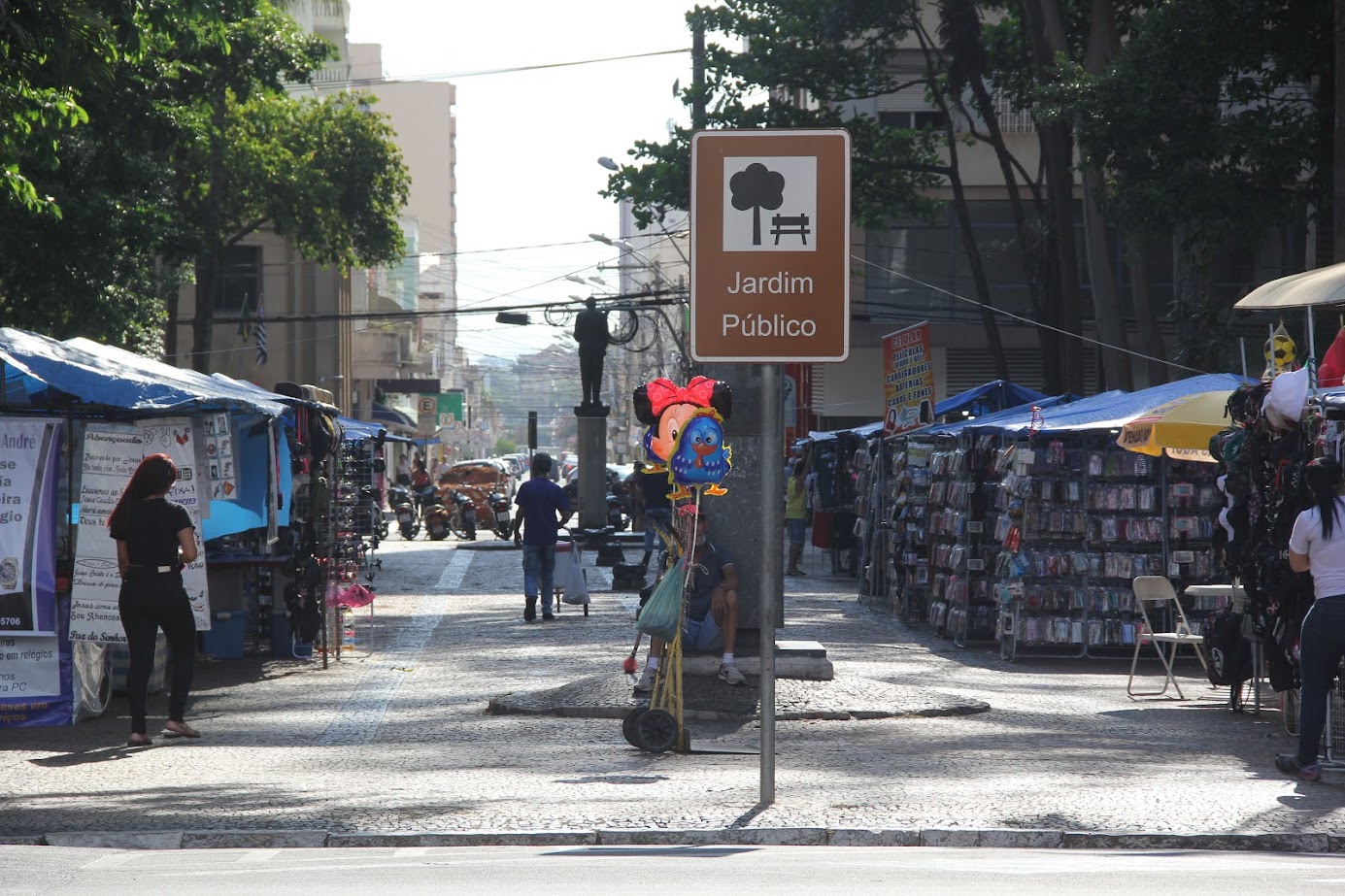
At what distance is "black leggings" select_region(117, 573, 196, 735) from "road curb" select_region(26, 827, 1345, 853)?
2.85m

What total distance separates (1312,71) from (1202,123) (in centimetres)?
157

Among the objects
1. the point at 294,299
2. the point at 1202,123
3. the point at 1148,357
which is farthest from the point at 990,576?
the point at 294,299

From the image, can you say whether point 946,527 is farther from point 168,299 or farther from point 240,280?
point 240,280

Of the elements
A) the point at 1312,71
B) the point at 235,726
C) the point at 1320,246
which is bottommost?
the point at 235,726

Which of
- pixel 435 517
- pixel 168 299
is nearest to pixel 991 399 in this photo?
pixel 168 299

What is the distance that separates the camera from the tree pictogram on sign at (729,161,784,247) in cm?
830

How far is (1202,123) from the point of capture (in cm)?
2084

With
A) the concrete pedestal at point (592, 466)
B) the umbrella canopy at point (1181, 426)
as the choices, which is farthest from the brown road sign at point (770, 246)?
the concrete pedestal at point (592, 466)

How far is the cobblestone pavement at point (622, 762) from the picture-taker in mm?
8148

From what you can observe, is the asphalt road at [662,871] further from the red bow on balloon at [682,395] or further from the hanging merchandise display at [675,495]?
the red bow on balloon at [682,395]

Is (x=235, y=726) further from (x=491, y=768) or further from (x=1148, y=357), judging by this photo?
(x=1148, y=357)

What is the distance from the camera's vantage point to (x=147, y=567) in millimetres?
10648

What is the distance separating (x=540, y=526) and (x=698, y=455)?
979cm

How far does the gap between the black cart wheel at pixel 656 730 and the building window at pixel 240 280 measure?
155 ft
